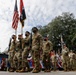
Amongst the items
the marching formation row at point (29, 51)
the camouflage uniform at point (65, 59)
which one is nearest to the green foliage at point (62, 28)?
the camouflage uniform at point (65, 59)

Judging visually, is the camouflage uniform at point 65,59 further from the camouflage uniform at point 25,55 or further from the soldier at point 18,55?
the camouflage uniform at point 25,55

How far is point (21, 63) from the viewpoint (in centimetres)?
1280

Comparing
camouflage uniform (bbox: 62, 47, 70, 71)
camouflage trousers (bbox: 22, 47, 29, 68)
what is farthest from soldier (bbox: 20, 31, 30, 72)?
camouflage uniform (bbox: 62, 47, 70, 71)

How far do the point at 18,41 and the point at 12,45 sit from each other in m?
0.61

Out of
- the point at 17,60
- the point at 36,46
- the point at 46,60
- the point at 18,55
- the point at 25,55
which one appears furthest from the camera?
the point at 17,60

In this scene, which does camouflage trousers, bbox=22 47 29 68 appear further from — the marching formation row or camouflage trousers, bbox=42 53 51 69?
camouflage trousers, bbox=42 53 51 69

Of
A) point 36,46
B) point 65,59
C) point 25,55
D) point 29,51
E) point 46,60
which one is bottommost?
point 46,60

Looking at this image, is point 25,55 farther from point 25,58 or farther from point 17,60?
point 17,60

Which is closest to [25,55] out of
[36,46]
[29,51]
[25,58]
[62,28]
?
[25,58]

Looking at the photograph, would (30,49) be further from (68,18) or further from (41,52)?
(68,18)

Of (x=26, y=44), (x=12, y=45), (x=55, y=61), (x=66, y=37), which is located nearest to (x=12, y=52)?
(x=12, y=45)

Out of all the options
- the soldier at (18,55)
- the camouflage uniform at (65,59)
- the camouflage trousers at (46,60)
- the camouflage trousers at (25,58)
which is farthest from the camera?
the camouflage uniform at (65,59)

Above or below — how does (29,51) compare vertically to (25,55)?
above

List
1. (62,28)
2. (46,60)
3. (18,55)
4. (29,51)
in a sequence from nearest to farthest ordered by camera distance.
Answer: (29,51) < (46,60) < (18,55) < (62,28)
